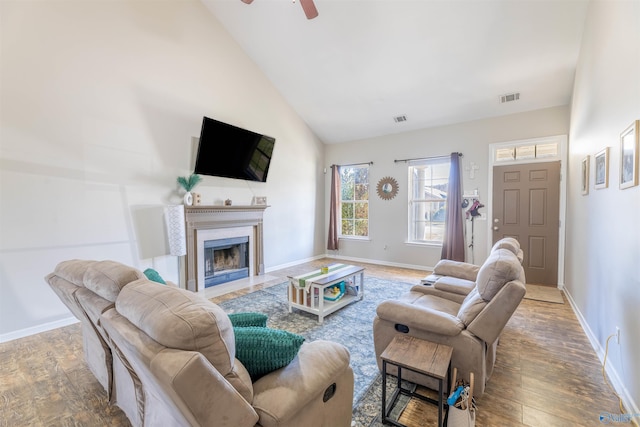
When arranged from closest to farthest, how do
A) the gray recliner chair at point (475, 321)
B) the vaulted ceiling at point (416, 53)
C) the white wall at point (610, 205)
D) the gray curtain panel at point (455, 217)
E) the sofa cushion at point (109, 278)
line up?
the sofa cushion at point (109, 278) → the gray recliner chair at point (475, 321) → the white wall at point (610, 205) → the vaulted ceiling at point (416, 53) → the gray curtain panel at point (455, 217)

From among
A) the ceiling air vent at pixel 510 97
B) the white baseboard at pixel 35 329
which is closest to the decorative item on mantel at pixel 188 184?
the white baseboard at pixel 35 329

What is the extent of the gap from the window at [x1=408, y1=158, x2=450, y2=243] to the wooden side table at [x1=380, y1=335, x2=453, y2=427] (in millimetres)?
4126

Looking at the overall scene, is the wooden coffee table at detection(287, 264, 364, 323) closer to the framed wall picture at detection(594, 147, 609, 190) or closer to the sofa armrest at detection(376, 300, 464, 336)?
the sofa armrest at detection(376, 300, 464, 336)

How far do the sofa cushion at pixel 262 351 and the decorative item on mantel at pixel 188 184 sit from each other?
3.32 m

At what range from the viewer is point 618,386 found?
6.36 feet

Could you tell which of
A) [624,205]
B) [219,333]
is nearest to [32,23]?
[219,333]

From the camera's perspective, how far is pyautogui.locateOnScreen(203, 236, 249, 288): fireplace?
177 inches

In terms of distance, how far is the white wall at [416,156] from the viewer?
468cm

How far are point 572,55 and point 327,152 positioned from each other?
456 centimetres

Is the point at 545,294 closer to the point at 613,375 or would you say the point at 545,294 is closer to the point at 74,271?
the point at 613,375

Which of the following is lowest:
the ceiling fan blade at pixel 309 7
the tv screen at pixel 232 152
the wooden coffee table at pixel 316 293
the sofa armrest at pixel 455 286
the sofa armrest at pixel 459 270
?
the wooden coffee table at pixel 316 293

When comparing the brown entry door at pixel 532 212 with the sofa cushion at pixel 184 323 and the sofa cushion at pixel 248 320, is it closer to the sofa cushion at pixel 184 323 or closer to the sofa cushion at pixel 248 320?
the sofa cushion at pixel 248 320

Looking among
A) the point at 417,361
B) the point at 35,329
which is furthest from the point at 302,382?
the point at 35,329

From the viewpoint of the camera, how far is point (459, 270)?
125 inches
